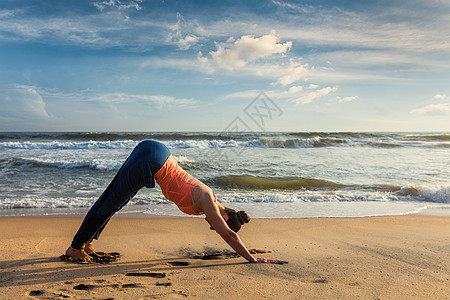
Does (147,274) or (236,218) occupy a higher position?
(236,218)

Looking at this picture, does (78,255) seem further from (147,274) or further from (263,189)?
(263,189)

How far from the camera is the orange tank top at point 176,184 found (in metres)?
2.83

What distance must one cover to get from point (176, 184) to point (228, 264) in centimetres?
106

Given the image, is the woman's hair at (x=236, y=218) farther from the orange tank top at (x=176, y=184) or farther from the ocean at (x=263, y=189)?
the ocean at (x=263, y=189)

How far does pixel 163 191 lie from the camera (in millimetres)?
2900

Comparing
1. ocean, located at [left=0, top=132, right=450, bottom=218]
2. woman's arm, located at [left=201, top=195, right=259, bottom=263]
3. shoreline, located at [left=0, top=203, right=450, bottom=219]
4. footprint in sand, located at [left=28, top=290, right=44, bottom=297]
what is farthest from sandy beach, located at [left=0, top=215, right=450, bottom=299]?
ocean, located at [left=0, top=132, right=450, bottom=218]

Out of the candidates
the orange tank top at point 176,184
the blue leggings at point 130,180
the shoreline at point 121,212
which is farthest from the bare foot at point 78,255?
the shoreline at point 121,212

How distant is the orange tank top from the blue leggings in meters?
0.06

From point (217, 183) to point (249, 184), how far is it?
1.04 meters

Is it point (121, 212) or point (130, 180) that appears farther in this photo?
point (121, 212)

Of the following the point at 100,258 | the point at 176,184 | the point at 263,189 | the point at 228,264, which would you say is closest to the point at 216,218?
the point at 176,184

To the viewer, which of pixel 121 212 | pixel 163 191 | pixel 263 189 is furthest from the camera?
pixel 263 189

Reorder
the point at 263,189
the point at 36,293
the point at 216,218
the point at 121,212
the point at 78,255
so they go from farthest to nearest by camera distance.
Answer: the point at 263,189 < the point at 121,212 < the point at 78,255 < the point at 216,218 < the point at 36,293

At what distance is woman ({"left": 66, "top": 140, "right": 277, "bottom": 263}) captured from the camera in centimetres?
278
